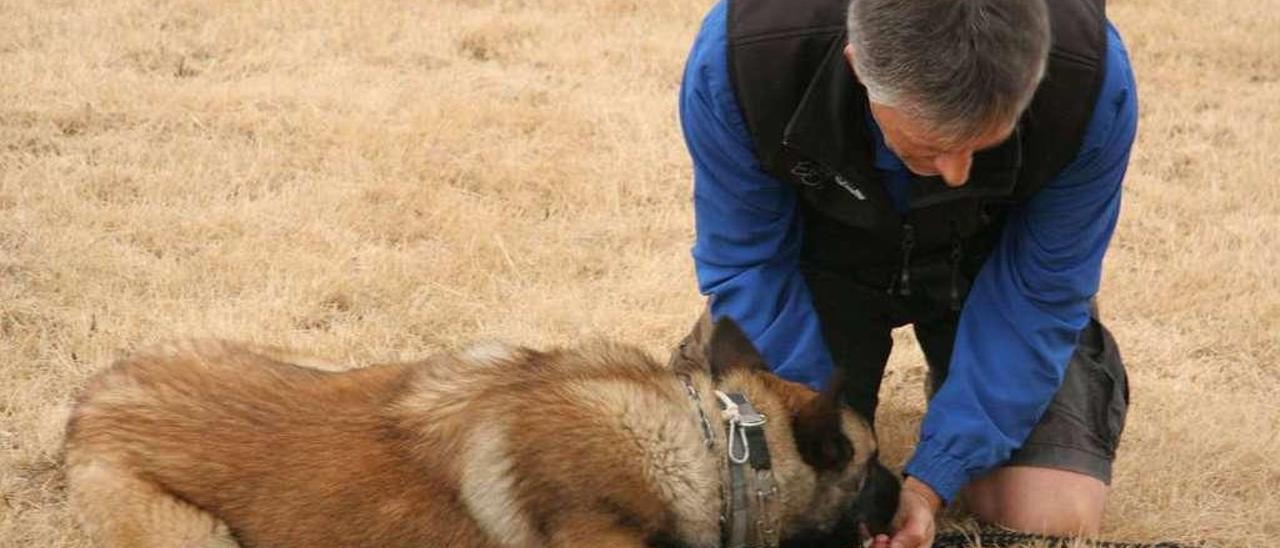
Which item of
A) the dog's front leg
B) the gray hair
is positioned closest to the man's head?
the gray hair

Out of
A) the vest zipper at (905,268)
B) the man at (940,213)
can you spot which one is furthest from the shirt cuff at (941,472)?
the vest zipper at (905,268)

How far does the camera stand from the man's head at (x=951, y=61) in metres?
2.73

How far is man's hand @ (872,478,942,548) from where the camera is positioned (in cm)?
361

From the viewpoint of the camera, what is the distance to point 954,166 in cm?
309

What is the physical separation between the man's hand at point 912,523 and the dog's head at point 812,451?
0.06 m

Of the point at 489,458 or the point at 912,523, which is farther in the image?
the point at 912,523

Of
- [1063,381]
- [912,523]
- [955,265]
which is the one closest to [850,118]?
[955,265]

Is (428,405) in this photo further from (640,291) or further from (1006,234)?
(640,291)

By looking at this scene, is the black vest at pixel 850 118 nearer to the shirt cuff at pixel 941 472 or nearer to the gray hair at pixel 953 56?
the gray hair at pixel 953 56

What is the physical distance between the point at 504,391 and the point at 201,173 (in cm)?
348

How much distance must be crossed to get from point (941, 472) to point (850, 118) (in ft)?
3.71

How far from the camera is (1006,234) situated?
12.9 ft

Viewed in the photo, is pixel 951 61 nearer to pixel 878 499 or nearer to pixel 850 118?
pixel 850 118

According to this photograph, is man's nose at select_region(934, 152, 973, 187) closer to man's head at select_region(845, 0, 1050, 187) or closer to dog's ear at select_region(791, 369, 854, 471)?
man's head at select_region(845, 0, 1050, 187)
